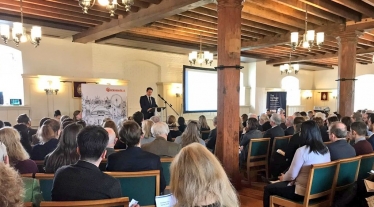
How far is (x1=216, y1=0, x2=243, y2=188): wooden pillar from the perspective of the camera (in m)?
3.90

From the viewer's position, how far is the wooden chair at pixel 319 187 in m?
2.52

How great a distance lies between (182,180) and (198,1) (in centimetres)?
378

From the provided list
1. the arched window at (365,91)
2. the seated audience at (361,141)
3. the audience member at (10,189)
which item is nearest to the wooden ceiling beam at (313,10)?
the seated audience at (361,141)

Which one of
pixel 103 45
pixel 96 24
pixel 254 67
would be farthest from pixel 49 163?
pixel 254 67

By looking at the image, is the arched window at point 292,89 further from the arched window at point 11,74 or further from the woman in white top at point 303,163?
the woman in white top at point 303,163

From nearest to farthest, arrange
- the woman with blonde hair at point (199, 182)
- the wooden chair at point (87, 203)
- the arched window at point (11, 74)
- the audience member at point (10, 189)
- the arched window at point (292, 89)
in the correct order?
the audience member at point (10, 189)
the woman with blonde hair at point (199, 182)
the wooden chair at point (87, 203)
the arched window at point (11, 74)
the arched window at point (292, 89)

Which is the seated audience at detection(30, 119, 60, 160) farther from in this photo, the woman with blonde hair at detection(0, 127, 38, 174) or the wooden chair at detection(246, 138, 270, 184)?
the wooden chair at detection(246, 138, 270, 184)

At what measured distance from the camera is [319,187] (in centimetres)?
264

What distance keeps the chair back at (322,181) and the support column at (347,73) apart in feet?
14.0

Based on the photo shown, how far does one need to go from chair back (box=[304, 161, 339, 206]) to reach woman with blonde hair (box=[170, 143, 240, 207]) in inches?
57.3

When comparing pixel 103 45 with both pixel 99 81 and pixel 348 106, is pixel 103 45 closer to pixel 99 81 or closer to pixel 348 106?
pixel 99 81

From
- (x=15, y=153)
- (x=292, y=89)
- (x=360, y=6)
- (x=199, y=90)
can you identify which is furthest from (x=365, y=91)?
(x=15, y=153)

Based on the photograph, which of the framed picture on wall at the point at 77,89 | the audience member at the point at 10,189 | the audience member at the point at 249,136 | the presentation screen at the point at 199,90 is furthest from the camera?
the presentation screen at the point at 199,90

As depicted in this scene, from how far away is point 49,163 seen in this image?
94.4 inches
